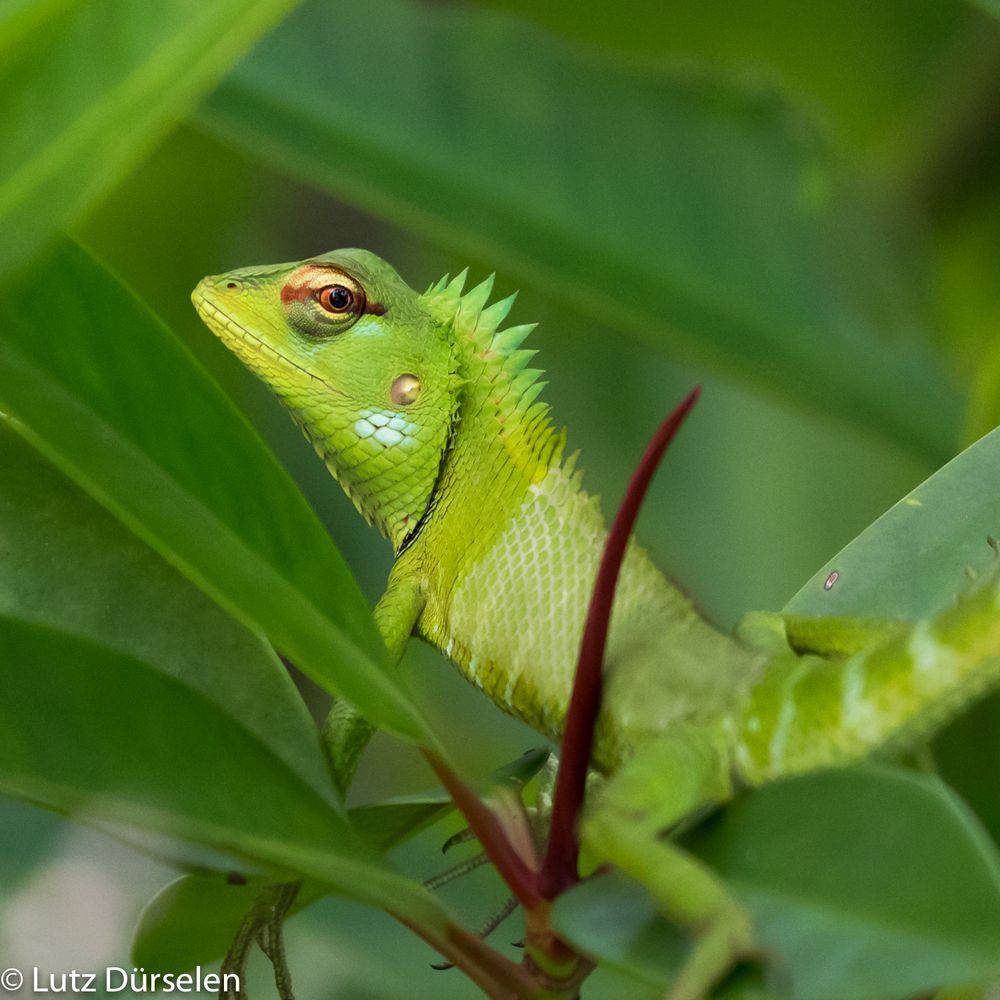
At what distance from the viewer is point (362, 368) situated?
1.69 meters

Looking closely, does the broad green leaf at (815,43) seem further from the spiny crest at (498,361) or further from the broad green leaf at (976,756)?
the broad green leaf at (976,756)

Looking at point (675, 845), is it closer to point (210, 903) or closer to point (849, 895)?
point (849, 895)

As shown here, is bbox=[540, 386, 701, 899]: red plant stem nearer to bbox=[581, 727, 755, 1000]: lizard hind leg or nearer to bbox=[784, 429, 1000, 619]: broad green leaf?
bbox=[581, 727, 755, 1000]: lizard hind leg

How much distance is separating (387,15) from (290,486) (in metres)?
1.57

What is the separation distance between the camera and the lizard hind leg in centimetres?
89

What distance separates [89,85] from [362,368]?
93 centimetres

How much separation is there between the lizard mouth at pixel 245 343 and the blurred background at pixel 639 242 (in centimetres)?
30

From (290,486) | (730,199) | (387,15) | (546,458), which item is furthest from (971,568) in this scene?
(387,15)

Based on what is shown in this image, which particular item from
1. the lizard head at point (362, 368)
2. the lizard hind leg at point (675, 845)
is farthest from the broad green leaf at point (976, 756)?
the lizard head at point (362, 368)

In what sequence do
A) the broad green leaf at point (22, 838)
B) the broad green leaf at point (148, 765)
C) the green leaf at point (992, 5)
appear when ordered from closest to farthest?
the broad green leaf at point (148, 765)
the broad green leaf at point (22, 838)
the green leaf at point (992, 5)

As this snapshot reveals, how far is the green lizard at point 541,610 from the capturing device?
3.38ft

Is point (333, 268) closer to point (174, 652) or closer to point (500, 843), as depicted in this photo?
point (174, 652)

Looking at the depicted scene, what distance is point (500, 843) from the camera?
1.04m

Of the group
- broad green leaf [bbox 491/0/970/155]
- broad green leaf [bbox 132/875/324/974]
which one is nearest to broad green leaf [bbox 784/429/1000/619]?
broad green leaf [bbox 132/875/324/974]
